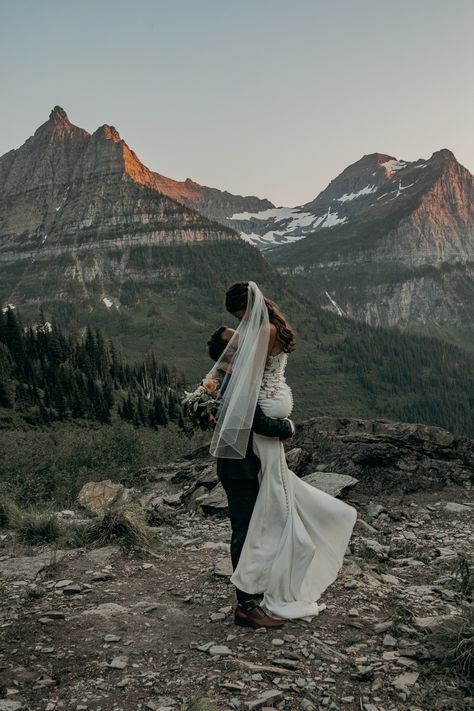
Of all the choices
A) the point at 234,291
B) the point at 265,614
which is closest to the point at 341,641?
the point at 265,614

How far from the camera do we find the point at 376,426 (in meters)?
15.7

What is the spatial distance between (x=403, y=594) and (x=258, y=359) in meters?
3.61

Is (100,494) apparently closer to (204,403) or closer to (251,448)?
(204,403)

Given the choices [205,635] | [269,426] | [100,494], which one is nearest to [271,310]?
[269,426]

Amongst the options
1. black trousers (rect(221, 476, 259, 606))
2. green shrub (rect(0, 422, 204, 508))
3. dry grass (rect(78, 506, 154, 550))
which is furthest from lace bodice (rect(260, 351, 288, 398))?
green shrub (rect(0, 422, 204, 508))

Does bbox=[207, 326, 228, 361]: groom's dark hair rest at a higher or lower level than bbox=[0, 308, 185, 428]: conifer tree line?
higher

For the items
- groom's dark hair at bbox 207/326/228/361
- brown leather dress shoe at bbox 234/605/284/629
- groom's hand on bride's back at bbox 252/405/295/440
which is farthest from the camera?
groom's dark hair at bbox 207/326/228/361

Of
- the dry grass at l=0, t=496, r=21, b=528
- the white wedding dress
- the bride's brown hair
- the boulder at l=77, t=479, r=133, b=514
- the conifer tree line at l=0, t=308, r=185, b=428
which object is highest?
the bride's brown hair

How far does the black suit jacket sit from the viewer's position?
7.01 meters

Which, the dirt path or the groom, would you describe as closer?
the dirt path

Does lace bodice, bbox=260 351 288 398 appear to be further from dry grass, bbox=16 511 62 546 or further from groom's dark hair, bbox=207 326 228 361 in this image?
dry grass, bbox=16 511 62 546

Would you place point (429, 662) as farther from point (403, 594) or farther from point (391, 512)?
point (391, 512)

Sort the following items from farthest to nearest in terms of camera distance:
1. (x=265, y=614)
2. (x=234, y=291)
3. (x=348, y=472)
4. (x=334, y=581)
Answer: (x=348, y=472) < (x=334, y=581) < (x=234, y=291) < (x=265, y=614)

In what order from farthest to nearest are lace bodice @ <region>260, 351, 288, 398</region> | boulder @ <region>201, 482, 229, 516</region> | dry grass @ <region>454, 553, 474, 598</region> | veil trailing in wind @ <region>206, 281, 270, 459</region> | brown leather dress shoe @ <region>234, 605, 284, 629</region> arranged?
boulder @ <region>201, 482, 229, 516</region> → dry grass @ <region>454, 553, 474, 598</region> → lace bodice @ <region>260, 351, 288, 398</region> → veil trailing in wind @ <region>206, 281, 270, 459</region> → brown leather dress shoe @ <region>234, 605, 284, 629</region>
